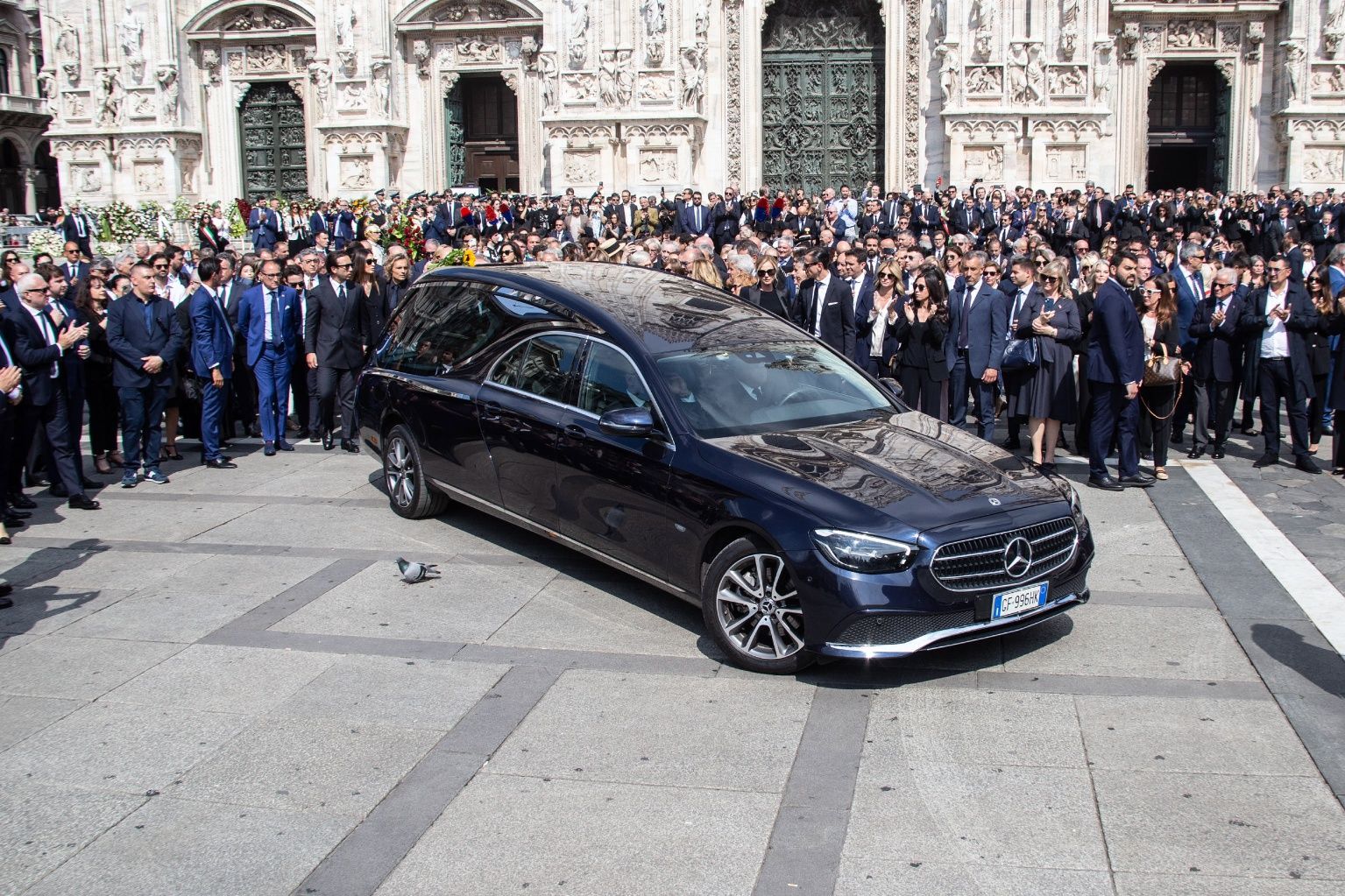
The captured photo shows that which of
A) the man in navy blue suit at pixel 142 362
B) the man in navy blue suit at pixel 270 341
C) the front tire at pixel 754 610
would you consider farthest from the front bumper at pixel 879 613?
the man in navy blue suit at pixel 270 341

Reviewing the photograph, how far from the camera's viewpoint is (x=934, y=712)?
609 centimetres

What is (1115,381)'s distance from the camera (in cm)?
1076

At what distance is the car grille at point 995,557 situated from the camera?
6.21 meters

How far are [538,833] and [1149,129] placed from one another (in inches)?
1166

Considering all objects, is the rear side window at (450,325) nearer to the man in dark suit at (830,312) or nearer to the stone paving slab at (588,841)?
the stone paving slab at (588,841)

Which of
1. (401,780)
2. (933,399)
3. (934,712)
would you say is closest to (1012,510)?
(934,712)

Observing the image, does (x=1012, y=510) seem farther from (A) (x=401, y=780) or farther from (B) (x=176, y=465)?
(B) (x=176, y=465)

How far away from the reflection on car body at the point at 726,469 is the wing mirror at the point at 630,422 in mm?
14

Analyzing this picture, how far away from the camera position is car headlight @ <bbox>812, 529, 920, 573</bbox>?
20.0 feet

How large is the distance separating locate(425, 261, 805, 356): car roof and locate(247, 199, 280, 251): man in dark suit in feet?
55.6

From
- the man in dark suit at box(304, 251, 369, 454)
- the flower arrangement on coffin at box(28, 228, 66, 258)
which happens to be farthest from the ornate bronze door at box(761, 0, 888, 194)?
the man in dark suit at box(304, 251, 369, 454)

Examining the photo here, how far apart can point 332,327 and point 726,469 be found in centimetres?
717

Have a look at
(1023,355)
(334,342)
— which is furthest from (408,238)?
(1023,355)

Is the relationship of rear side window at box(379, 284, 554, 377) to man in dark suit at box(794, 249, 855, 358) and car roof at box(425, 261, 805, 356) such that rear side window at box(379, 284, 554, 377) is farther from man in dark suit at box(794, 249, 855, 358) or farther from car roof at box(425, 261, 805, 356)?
man in dark suit at box(794, 249, 855, 358)
